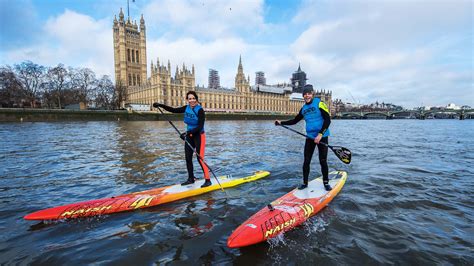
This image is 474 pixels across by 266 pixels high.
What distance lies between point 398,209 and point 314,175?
11.4 feet

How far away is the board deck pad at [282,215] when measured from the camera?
160 inches

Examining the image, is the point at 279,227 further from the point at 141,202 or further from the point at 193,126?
the point at 193,126

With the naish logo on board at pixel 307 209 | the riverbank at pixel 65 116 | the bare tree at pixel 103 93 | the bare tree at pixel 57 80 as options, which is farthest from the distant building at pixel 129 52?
the naish logo on board at pixel 307 209

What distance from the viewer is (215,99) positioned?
121 metres

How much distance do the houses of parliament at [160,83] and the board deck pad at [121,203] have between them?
316 feet

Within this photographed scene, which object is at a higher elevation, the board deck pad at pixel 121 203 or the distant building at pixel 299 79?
the distant building at pixel 299 79

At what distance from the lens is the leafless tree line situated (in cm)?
6656

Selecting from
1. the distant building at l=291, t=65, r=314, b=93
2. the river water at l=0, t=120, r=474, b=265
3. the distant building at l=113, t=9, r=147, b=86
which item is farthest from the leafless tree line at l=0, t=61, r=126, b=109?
the distant building at l=291, t=65, r=314, b=93

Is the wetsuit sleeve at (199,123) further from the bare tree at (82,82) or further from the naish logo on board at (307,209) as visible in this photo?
the bare tree at (82,82)

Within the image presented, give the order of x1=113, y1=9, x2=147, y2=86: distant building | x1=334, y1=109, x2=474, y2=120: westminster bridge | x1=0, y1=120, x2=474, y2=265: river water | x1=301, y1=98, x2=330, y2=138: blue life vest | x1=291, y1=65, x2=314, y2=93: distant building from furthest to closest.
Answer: x1=291, y1=65, x2=314, y2=93: distant building, x1=334, y1=109, x2=474, y2=120: westminster bridge, x1=113, y1=9, x2=147, y2=86: distant building, x1=301, y1=98, x2=330, y2=138: blue life vest, x1=0, y1=120, x2=474, y2=265: river water

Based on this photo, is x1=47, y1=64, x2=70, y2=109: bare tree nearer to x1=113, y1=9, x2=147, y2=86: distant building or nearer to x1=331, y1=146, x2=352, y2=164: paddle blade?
x1=113, y1=9, x2=147, y2=86: distant building

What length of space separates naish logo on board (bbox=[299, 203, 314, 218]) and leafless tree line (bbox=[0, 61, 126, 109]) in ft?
268

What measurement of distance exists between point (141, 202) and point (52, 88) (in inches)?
3375

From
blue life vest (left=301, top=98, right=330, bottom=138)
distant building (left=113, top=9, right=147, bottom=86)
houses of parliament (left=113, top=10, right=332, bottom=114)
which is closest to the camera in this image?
blue life vest (left=301, top=98, right=330, bottom=138)
